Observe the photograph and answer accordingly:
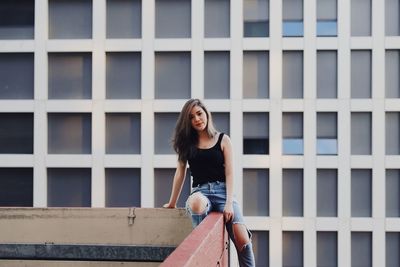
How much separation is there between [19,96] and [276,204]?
870cm

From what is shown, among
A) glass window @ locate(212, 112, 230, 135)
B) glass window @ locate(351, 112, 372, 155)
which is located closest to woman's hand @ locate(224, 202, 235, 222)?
glass window @ locate(212, 112, 230, 135)

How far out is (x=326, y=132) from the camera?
583 inches

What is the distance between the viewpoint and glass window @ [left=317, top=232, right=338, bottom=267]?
1481 cm

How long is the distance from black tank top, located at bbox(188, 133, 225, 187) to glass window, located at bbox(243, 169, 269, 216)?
9.53 metres

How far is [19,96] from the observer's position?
15.4 meters

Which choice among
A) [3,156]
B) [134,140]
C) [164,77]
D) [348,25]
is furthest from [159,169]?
[348,25]

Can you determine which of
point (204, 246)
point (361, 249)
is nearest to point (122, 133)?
point (361, 249)

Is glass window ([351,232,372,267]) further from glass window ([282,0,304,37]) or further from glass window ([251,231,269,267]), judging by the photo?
glass window ([282,0,304,37])

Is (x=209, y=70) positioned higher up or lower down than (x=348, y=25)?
lower down

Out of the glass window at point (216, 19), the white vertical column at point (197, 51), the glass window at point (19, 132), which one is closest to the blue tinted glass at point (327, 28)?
the glass window at point (216, 19)

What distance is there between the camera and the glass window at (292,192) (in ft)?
48.5

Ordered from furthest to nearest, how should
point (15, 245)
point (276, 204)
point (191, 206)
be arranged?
point (276, 204) < point (15, 245) < point (191, 206)

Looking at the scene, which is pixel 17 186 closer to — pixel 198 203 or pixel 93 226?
pixel 93 226

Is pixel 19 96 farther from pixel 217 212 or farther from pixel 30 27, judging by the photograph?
pixel 217 212
